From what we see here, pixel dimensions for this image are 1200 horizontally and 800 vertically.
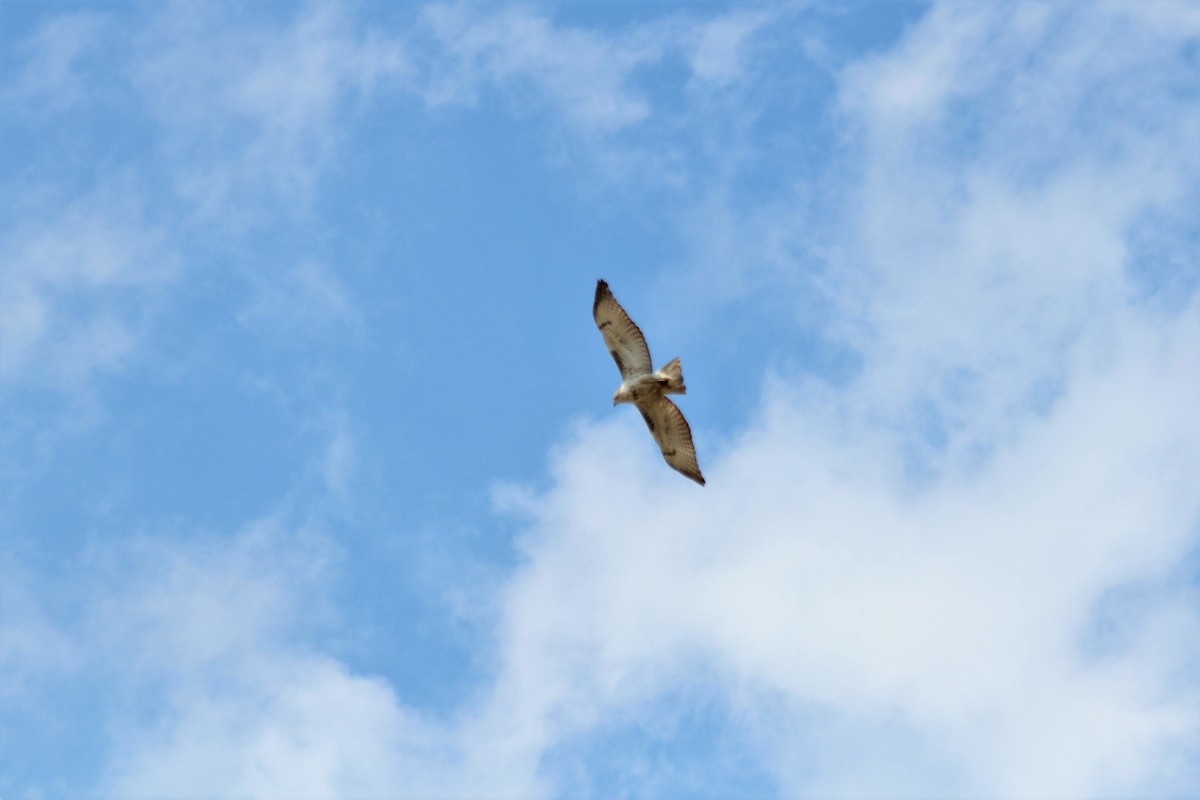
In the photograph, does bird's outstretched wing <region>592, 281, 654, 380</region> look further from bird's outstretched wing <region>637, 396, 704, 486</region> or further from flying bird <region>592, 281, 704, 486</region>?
bird's outstretched wing <region>637, 396, 704, 486</region>

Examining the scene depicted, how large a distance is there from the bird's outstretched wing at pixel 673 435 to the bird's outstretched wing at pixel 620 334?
1.32 metres

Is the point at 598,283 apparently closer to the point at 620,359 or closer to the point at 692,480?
the point at 620,359

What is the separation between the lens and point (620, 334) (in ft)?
129

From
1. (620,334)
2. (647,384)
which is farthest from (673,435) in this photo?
(620,334)

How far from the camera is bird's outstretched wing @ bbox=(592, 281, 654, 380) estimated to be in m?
39.0

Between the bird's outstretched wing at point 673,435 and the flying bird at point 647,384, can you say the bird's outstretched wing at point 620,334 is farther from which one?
the bird's outstretched wing at point 673,435

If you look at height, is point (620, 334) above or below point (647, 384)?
above

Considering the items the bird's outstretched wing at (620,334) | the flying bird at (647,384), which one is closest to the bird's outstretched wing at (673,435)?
the flying bird at (647,384)

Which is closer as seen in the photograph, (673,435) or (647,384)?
(647,384)

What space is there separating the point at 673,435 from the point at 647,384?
2256mm

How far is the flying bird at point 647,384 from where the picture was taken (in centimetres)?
3906

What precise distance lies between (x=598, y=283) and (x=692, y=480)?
629 cm

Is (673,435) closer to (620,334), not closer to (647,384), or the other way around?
(647,384)

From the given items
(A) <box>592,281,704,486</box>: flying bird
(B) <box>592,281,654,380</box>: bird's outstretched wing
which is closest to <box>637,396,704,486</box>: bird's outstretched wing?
(A) <box>592,281,704,486</box>: flying bird
